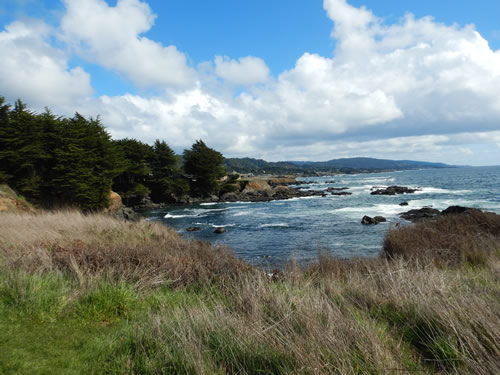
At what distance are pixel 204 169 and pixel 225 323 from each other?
5565 centimetres

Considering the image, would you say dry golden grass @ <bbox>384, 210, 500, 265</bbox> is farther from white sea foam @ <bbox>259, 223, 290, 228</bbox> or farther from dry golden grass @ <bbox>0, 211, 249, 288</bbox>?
white sea foam @ <bbox>259, 223, 290, 228</bbox>

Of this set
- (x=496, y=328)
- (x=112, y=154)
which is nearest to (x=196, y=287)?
(x=496, y=328)

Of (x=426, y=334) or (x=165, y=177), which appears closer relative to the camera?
(x=426, y=334)

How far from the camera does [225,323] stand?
395 centimetres

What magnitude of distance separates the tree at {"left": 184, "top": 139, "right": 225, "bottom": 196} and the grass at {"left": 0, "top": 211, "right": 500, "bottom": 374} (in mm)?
51543

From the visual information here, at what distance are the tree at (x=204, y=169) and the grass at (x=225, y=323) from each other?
51.5 m

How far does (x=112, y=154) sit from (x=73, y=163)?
7.92 meters

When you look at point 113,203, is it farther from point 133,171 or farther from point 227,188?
point 227,188

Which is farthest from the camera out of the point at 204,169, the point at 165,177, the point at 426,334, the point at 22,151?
the point at 204,169

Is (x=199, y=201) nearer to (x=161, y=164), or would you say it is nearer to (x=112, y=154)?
(x=161, y=164)

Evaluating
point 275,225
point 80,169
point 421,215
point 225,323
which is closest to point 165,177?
point 80,169

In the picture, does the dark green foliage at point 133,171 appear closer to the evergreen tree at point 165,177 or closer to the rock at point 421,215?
the evergreen tree at point 165,177

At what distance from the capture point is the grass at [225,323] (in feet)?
10.2

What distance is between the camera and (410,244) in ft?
36.2
